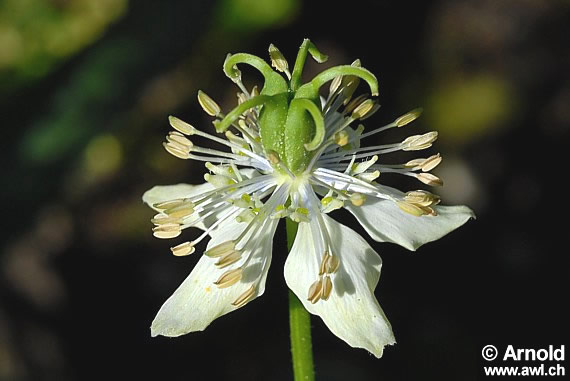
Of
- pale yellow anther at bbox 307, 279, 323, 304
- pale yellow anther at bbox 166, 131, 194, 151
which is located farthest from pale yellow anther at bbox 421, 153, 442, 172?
pale yellow anther at bbox 166, 131, 194, 151

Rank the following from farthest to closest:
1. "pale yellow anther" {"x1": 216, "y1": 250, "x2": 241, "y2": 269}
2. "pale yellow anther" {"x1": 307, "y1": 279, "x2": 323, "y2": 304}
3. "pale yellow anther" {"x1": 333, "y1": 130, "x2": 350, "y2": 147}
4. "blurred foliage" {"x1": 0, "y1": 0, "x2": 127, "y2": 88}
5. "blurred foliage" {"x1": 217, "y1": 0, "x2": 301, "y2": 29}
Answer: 1. "blurred foliage" {"x1": 217, "y1": 0, "x2": 301, "y2": 29}
2. "blurred foliage" {"x1": 0, "y1": 0, "x2": 127, "y2": 88}
3. "pale yellow anther" {"x1": 333, "y1": 130, "x2": 350, "y2": 147}
4. "pale yellow anther" {"x1": 216, "y1": 250, "x2": 241, "y2": 269}
5. "pale yellow anther" {"x1": 307, "y1": 279, "x2": 323, "y2": 304}

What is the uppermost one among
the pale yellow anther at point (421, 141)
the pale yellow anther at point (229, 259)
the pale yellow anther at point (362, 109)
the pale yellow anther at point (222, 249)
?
the pale yellow anther at point (362, 109)

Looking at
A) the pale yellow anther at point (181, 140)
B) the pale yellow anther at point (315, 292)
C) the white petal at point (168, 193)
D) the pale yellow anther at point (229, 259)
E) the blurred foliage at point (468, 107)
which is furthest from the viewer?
the blurred foliage at point (468, 107)

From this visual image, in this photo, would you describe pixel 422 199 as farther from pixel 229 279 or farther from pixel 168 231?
pixel 168 231

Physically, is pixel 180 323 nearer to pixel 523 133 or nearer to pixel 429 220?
pixel 429 220

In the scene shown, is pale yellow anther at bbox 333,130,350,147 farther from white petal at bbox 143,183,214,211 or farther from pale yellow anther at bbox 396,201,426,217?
white petal at bbox 143,183,214,211

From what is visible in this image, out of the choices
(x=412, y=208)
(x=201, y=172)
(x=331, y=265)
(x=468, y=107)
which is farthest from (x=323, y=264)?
(x=468, y=107)

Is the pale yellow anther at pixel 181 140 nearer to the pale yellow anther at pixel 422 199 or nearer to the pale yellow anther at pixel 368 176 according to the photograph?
the pale yellow anther at pixel 368 176

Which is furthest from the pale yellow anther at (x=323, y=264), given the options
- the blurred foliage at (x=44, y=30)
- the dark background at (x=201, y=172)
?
the blurred foliage at (x=44, y=30)
